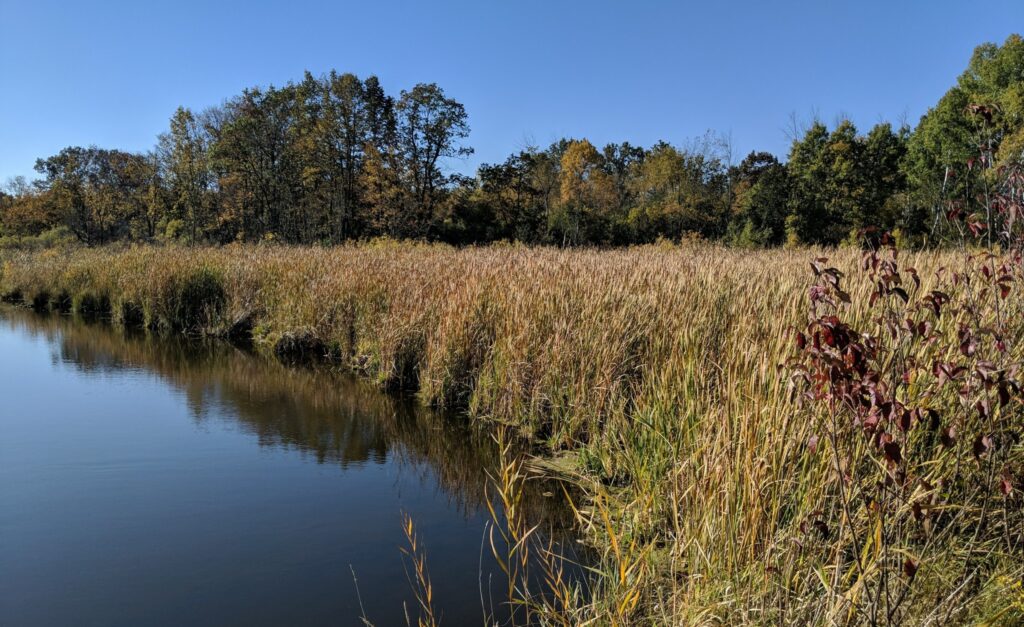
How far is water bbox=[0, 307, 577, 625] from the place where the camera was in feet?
10.7

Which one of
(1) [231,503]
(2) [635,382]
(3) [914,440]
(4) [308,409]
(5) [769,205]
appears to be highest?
(5) [769,205]

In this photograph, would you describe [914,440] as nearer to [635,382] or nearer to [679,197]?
[635,382]

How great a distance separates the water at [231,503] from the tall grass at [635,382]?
25.0 inches

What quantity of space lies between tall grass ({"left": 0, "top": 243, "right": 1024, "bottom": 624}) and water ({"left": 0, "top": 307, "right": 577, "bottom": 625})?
634 mm

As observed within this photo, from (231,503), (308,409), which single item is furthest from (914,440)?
(308,409)

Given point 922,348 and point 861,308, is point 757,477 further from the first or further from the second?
point 861,308

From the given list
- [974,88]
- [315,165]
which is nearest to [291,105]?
[315,165]

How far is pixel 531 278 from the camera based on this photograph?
6660 mm

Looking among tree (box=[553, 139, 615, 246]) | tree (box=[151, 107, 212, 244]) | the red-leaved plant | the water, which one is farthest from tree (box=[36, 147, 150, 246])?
the red-leaved plant

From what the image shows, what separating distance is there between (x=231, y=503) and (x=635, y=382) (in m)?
3.01

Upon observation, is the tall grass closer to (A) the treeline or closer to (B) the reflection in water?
(B) the reflection in water

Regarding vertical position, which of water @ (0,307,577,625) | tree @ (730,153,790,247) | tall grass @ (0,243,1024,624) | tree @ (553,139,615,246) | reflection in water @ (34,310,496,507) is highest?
tree @ (553,139,615,246)

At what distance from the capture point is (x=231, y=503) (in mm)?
4422

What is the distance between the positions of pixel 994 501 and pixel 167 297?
12682mm
